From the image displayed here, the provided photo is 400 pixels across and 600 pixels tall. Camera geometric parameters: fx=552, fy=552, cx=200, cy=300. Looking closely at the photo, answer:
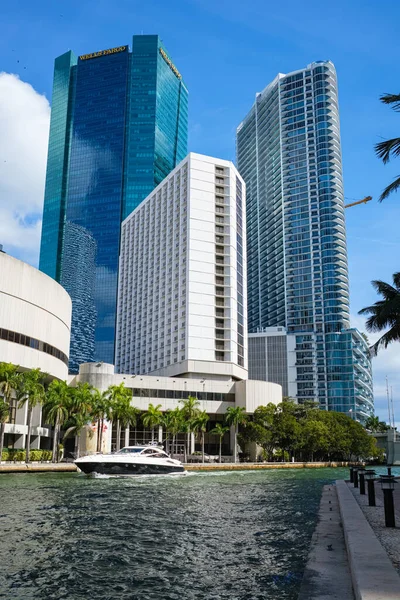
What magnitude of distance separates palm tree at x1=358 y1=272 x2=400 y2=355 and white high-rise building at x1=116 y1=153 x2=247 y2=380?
7810 cm

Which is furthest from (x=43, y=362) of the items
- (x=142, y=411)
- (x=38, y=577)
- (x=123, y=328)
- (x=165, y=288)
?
(x=123, y=328)

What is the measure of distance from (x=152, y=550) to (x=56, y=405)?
64884mm

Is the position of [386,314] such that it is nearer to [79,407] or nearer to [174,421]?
[79,407]

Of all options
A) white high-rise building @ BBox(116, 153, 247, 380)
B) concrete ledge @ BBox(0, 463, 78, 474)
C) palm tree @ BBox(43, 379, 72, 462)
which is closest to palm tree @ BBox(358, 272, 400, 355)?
concrete ledge @ BBox(0, 463, 78, 474)

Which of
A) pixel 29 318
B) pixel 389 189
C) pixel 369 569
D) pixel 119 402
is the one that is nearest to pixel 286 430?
pixel 119 402

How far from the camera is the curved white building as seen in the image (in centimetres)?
7531

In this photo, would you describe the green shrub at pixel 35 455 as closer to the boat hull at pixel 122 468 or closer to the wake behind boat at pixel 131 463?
the wake behind boat at pixel 131 463

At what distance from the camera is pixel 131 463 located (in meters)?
52.5

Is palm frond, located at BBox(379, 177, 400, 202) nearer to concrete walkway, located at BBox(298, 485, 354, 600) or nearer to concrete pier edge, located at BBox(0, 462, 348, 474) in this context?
concrete walkway, located at BBox(298, 485, 354, 600)

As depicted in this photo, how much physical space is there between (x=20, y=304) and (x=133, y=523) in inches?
2472

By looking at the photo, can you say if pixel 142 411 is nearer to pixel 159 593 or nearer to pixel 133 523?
pixel 133 523

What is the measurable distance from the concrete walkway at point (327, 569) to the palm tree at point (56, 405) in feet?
209

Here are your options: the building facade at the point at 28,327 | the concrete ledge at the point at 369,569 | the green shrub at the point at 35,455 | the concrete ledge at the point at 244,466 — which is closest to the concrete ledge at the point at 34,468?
the green shrub at the point at 35,455

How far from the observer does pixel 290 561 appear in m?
13.1
